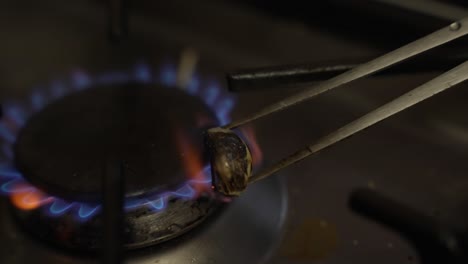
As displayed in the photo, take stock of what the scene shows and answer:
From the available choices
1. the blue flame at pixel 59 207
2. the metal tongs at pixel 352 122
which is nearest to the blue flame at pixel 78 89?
the blue flame at pixel 59 207

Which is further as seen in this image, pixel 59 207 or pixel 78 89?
pixel 78 89

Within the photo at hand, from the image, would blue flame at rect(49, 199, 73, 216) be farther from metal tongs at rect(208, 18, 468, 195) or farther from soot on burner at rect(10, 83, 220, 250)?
metal tongs at rect(208, 18, 468, 195)

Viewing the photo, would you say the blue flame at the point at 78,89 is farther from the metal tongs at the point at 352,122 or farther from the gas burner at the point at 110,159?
the metal tongs at the point at 352,122

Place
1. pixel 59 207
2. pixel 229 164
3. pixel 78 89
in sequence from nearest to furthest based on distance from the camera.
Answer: pixel 229 164 → pixel 59 207 → pixel 78 89

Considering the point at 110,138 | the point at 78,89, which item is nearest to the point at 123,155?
the point at 110,138

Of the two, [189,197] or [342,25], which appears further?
[342,25]

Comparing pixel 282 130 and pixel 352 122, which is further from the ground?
pixel 352 122

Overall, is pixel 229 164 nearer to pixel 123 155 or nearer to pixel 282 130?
pixel 123 155

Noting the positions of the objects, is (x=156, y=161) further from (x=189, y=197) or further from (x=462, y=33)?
(x=462, y=33)

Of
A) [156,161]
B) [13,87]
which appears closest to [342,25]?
[156,161]
